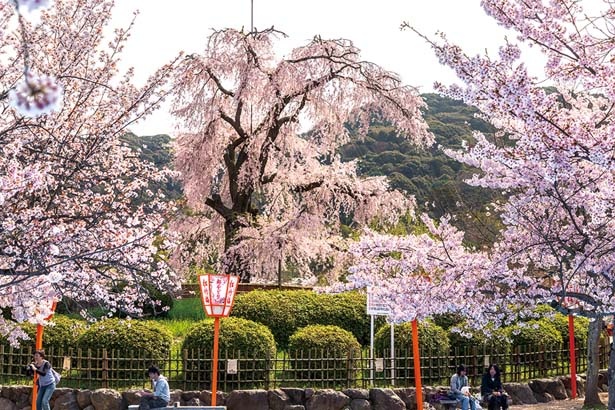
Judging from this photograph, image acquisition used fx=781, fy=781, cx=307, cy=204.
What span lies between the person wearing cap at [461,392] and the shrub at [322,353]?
185 cm

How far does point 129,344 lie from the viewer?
13086mm

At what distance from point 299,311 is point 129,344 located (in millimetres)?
3635

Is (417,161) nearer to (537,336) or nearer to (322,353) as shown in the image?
(537,336)

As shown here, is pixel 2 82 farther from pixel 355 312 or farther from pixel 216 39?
pixel 216 39

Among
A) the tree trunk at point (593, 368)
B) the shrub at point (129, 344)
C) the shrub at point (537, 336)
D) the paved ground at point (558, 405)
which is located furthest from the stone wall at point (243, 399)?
the shrub at point (537, 336)

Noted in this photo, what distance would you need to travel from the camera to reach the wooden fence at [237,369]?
1280cm

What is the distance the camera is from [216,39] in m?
20.8

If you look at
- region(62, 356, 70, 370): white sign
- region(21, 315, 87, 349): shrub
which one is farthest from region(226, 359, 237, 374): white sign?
region(21, 315, 87, 349): shrub

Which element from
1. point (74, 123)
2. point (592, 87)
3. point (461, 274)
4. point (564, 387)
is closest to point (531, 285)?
point (461, 274)

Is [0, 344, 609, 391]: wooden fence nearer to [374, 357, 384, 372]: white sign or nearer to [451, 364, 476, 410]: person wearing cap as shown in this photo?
[374, 357, 384, 372]: white sign

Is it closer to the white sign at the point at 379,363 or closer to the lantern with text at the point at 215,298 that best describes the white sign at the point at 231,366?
the lantern with text at the point at 215,298

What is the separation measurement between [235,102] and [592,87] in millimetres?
14349

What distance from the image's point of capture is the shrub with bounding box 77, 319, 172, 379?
1295cm

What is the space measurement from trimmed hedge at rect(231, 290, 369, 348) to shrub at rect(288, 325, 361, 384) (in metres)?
1.31
